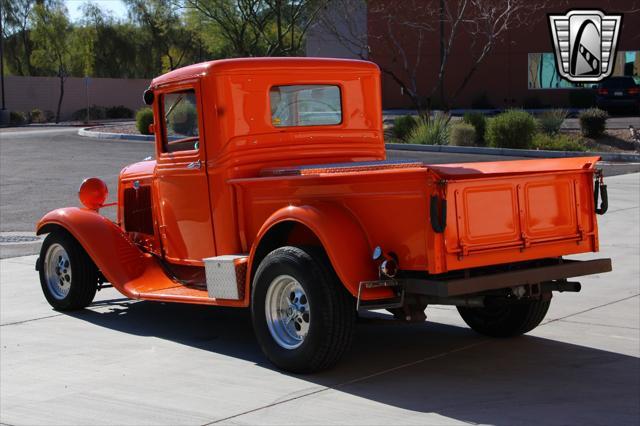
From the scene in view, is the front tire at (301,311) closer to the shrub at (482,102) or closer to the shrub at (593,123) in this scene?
the shrub at (593,123)

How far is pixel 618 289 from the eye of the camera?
363 inches

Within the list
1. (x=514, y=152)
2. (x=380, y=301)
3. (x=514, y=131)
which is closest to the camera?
(x=380, y=301)

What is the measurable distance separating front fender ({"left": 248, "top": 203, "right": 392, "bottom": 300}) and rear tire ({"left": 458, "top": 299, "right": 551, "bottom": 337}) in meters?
1.34

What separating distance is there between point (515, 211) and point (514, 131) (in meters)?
19.2

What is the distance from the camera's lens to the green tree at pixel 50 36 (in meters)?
61.3

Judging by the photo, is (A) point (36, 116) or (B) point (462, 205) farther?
(A) point (36, 116)

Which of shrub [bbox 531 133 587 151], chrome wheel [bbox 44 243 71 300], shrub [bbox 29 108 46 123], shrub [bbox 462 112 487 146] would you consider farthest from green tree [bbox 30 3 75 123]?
chrome wheel [bbox 44 243 71 300]

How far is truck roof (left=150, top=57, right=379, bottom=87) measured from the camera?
24.5 feet

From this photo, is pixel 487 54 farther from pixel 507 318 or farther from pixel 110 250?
pixel 507 318

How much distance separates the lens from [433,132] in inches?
1027

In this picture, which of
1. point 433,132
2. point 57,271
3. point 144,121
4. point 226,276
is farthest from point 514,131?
point 226,276

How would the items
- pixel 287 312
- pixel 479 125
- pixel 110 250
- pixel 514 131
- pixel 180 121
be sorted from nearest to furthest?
1. pixel 287 312
2. pixel 180 121
3. pixel 110 250
4. pixel 514 131
5. pixel 479 125

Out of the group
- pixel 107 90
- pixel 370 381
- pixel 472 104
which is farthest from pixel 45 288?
pixel 107 90

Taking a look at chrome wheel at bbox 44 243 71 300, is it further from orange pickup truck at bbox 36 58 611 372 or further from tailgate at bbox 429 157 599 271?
tailgate at bbox 429 157 599 271
